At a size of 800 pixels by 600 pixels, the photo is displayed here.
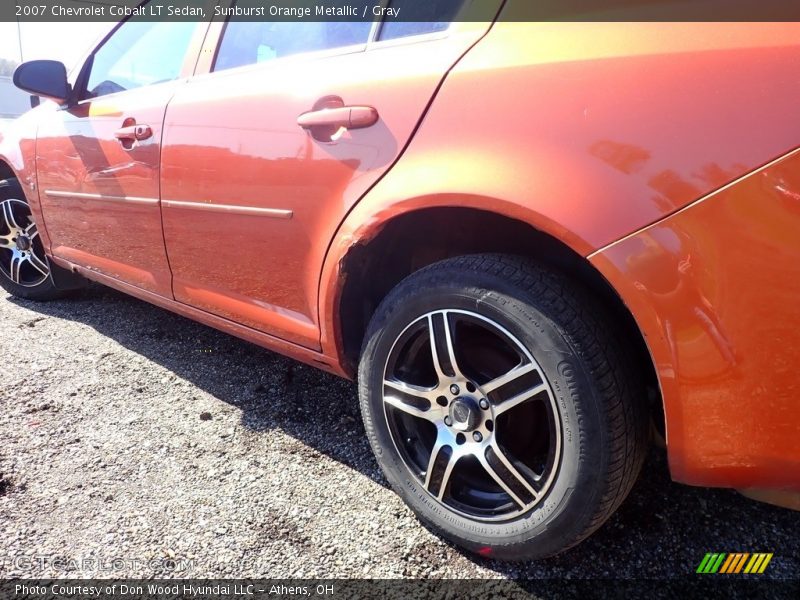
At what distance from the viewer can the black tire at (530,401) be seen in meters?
1.28

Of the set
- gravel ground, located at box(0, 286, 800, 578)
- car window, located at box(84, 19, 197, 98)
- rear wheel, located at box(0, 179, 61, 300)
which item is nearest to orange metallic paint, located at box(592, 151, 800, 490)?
gravel ground, located at box(0, 286, 800, 578)

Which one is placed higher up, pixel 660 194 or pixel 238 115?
pixel 660 194

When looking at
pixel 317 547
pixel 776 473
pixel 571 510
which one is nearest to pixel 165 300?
pixel 317 547

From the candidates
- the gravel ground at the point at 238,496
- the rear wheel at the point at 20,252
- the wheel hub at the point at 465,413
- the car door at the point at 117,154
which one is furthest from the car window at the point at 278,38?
the rear wheel at the point at 20,252

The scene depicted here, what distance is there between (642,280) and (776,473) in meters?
0.49

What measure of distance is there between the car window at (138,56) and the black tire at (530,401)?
5.28 ft

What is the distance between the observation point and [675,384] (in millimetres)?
1184

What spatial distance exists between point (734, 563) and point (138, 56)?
123 inches

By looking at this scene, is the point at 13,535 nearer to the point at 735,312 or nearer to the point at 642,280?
the point at 642,280

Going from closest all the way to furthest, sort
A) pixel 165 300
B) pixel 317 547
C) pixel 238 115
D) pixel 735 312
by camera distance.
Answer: pixel 735 312 → pixel 317 547 → pixel 238 115 → pixel 165 300

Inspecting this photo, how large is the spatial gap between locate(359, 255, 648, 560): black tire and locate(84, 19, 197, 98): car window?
161cm

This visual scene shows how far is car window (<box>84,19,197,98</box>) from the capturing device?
7.95ft

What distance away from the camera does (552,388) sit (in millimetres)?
1334

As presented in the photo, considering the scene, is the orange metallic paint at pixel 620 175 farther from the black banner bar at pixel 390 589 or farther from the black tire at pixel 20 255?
the black tire at pixel 20 255
